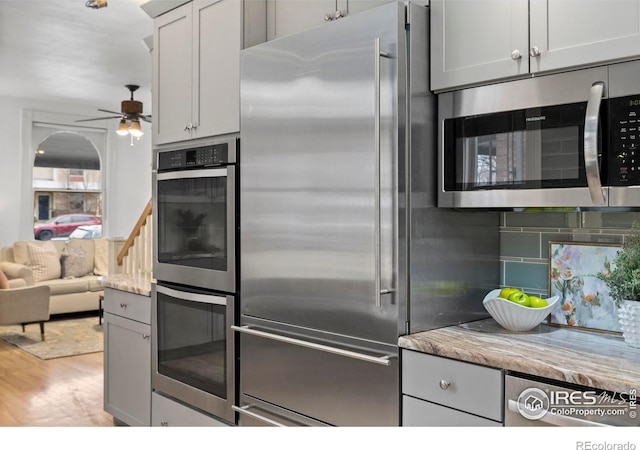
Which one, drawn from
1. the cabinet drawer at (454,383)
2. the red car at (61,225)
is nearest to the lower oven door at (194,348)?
the cabinet drawer at (454,383)

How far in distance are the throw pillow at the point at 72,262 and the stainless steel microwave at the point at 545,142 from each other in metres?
6.73

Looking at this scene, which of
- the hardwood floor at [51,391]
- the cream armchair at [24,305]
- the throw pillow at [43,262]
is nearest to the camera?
the hardwood floor at [51,391]

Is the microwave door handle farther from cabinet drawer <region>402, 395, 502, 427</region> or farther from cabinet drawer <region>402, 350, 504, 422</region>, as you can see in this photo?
cabinet drawer <region>402, 395, 502, 427</region>

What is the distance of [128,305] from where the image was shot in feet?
11.4

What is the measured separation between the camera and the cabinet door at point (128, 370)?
10.9ft

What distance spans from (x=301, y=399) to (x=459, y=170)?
3.49 ft

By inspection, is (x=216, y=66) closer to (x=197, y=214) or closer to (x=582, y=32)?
(x=197, y=214)

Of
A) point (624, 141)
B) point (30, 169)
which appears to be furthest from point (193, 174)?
point (30, 169)

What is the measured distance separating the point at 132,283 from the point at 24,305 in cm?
313

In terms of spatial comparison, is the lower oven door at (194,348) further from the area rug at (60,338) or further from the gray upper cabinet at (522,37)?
the area rug at (60,338)

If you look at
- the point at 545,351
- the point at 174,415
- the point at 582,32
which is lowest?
the point at 174,415

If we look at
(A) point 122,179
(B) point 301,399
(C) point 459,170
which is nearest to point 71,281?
(A) point 122,179

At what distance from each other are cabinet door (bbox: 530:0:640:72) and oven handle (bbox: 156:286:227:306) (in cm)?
167

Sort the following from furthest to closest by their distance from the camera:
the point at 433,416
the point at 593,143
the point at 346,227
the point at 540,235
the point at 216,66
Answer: the point at 216,66, the point at 540,235, the point at 346,227, the point at 433,416, the point at 593,143
